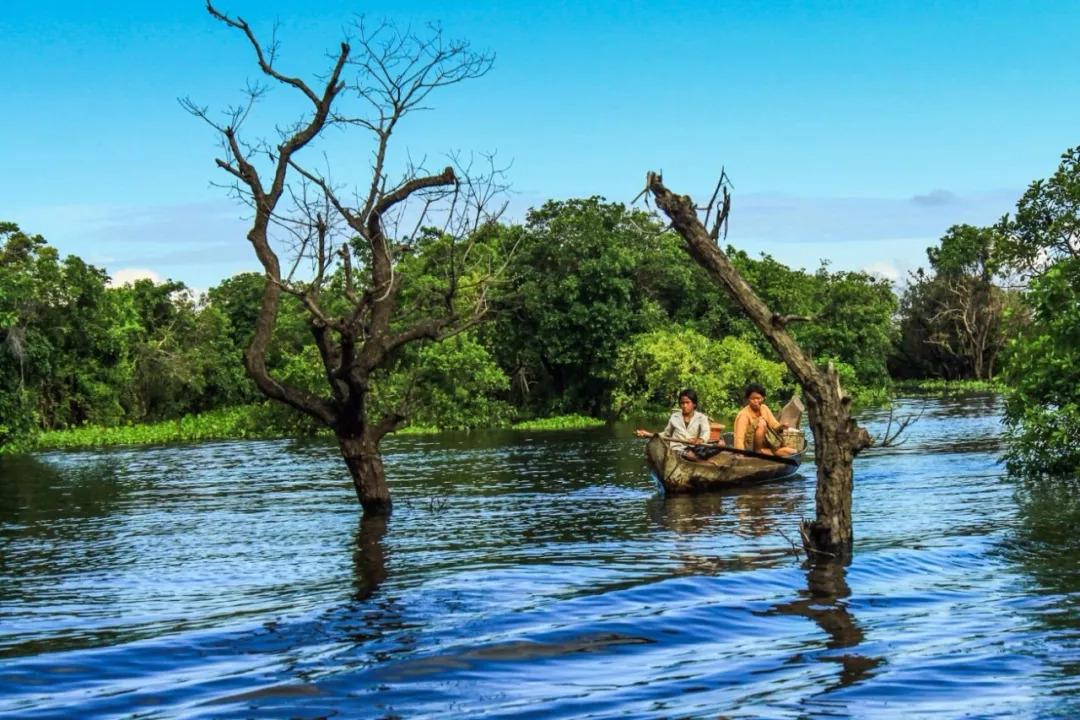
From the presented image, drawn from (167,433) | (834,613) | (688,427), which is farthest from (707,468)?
(167,433)

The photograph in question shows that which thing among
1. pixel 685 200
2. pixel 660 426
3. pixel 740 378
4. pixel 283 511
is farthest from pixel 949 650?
pixel 740 378

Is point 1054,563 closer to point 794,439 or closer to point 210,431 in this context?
point 794,439

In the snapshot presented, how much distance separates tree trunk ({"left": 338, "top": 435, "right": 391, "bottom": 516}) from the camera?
60.3 feet

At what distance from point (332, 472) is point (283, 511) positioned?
7841 millimetres

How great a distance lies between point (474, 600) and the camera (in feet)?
39.3

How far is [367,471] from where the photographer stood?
1892 cm

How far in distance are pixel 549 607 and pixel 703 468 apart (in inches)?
414

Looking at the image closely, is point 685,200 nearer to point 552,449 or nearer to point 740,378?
point 552,449

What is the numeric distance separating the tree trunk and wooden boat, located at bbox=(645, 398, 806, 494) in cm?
476

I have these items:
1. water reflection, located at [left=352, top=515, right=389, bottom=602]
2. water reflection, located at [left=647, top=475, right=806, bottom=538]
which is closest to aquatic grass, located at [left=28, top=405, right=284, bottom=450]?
water reflection, located at [left=647, top=475, right=806, bottom=538]

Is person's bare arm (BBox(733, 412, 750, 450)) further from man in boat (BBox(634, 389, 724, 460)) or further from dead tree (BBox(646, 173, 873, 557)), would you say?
dead tree (BBox(646, 173, 873, 557))

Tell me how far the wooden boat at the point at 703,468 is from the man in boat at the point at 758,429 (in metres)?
0.24

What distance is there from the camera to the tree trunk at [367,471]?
18.4m

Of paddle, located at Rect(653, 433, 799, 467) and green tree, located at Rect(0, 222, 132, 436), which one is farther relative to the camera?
green tree, located at Rect(0, 222, 132, 436)
